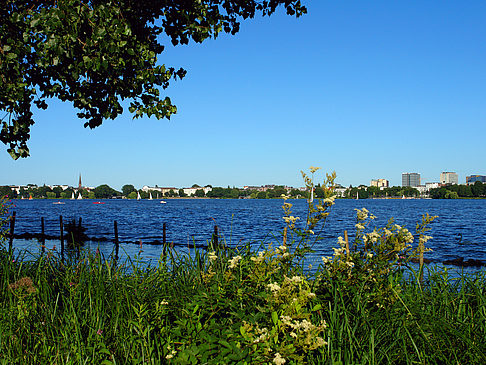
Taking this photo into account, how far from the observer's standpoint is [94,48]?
241 inches

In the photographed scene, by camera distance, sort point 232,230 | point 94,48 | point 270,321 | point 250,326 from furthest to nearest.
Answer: point 232,230, point 94,48, point 270,321, point 250,326

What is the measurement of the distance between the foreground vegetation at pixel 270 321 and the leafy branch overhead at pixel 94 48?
335cm

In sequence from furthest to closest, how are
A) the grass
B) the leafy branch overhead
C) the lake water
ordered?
the lake water → the leafy branch overhead → the grass

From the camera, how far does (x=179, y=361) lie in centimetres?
321

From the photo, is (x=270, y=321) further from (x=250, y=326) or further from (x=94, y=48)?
(x=94, y=48)

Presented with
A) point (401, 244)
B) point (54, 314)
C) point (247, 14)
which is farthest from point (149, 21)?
point (401, 244)

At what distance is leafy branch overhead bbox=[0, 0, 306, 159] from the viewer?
587 centimetres

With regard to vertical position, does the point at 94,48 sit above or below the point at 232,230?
above

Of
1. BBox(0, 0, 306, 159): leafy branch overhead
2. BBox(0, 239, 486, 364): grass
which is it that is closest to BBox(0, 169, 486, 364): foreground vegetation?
BBox(0, 239, 486, 364): grass

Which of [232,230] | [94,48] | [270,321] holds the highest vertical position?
[94,48]

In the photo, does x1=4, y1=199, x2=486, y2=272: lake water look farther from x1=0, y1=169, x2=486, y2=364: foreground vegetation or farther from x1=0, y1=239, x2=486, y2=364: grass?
x1=0, y1=239, x2=486, y2=364: grass

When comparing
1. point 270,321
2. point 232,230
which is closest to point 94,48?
point 270,321

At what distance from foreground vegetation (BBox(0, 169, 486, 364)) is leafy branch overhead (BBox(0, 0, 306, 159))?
132 inches

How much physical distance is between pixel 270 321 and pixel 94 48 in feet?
15.9
